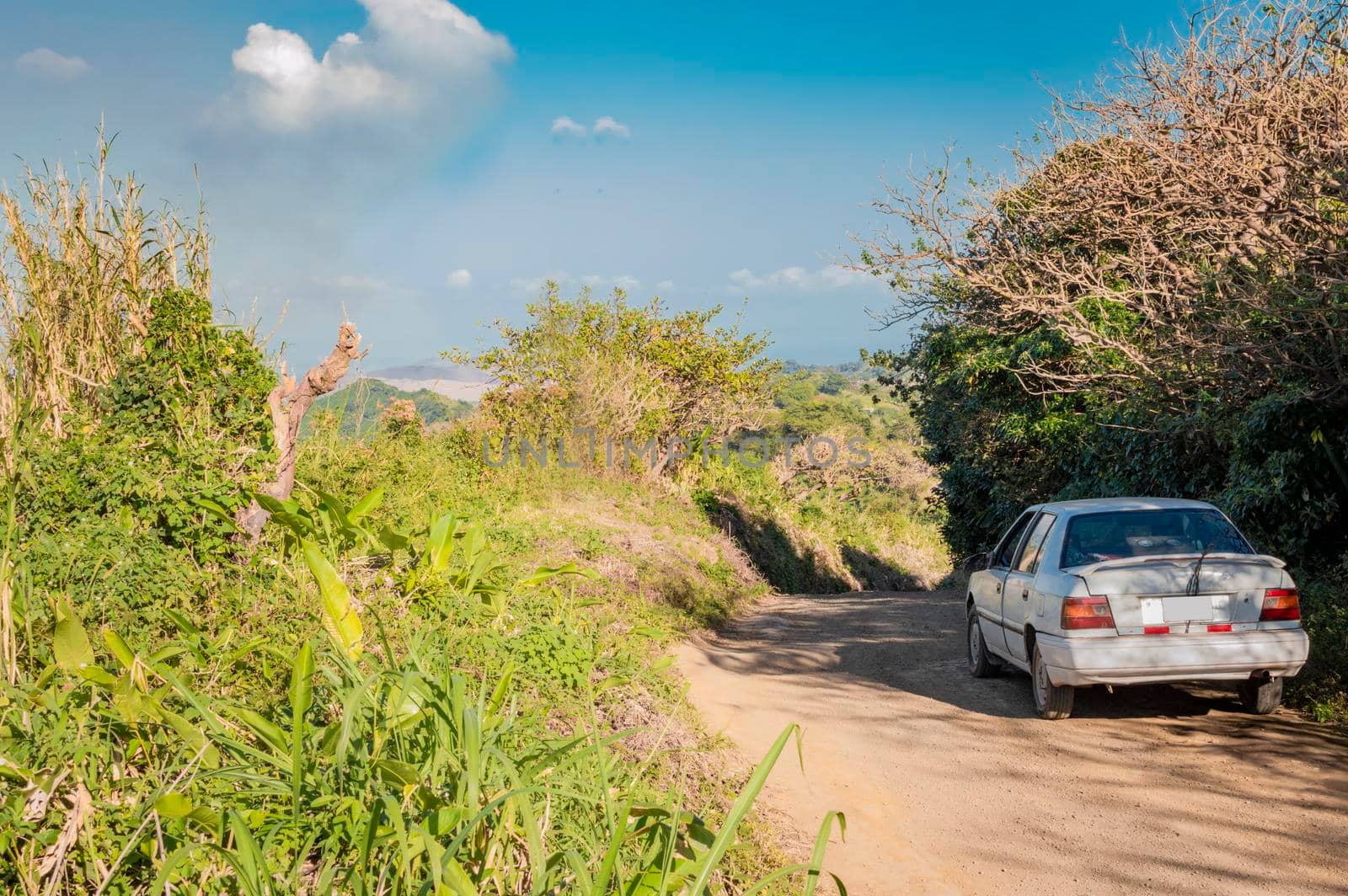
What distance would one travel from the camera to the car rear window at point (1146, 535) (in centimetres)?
824

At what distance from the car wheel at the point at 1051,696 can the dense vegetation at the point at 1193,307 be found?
1811mm

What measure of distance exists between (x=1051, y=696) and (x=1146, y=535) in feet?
5.14

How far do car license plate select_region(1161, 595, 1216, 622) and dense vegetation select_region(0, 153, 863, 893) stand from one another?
286 cm

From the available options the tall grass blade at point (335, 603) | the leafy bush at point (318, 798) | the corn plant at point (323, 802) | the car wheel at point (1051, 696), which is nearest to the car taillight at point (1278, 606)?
the car wheel at point (1051, 696)


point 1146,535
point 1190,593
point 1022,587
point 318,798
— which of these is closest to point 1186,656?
point 1190,593

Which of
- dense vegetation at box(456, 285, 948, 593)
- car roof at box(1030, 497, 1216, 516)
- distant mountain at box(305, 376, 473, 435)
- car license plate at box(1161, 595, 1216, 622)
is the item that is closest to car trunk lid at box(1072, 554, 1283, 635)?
car license plate at box(1161, 595, 1216, 622)

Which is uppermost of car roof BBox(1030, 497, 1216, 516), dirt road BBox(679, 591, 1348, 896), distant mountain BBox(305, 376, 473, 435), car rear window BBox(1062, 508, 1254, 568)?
distant mountain BBox(305, 376, 473, 435)

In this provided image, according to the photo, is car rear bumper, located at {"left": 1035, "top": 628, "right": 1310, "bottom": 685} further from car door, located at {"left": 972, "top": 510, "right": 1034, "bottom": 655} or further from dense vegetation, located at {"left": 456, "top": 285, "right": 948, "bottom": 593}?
dense vegetation, located at {"left": 456, "top": 285, "right": 948, "bottom": 593}

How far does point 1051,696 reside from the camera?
8086 mm

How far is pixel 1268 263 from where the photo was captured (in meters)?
12.1

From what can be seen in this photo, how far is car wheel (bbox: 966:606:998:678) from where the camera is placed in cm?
1023

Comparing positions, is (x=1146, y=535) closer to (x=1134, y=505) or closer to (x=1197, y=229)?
(x=1134, y=505)

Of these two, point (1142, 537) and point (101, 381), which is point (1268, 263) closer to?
point (1142, 537)

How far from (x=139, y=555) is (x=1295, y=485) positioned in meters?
10.8
